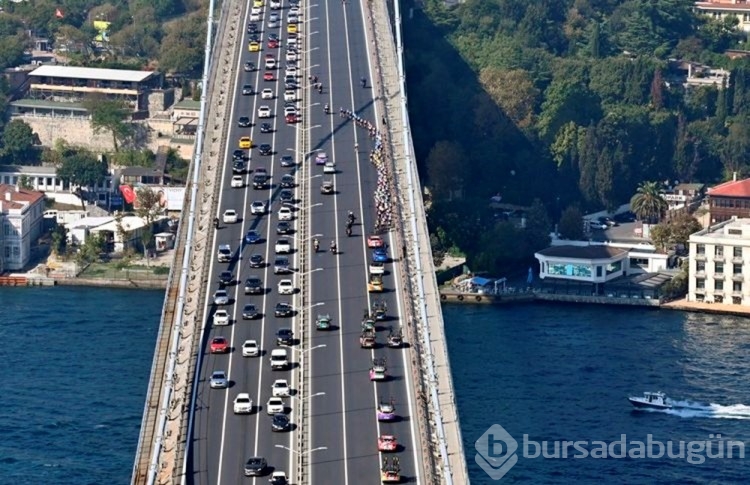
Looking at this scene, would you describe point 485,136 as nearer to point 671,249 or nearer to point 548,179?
point 548,179

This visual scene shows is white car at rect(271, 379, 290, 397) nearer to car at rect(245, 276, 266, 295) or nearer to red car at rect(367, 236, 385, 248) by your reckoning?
car at rect(245, 276, 266, 295)

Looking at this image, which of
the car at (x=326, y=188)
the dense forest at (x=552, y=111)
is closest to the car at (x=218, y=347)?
the car at (x=326, y=188)

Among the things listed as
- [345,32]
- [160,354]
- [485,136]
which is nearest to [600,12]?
[485,136]

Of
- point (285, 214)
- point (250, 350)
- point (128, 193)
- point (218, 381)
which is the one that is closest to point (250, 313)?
point (250, 350)

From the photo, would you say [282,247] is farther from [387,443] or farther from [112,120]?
[112,120]

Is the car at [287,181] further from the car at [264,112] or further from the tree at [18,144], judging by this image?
the tree at [18,144]

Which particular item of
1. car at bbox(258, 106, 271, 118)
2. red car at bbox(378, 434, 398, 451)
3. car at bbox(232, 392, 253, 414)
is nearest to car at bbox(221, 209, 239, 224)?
car at bbox(258, 106, 271, 118)
